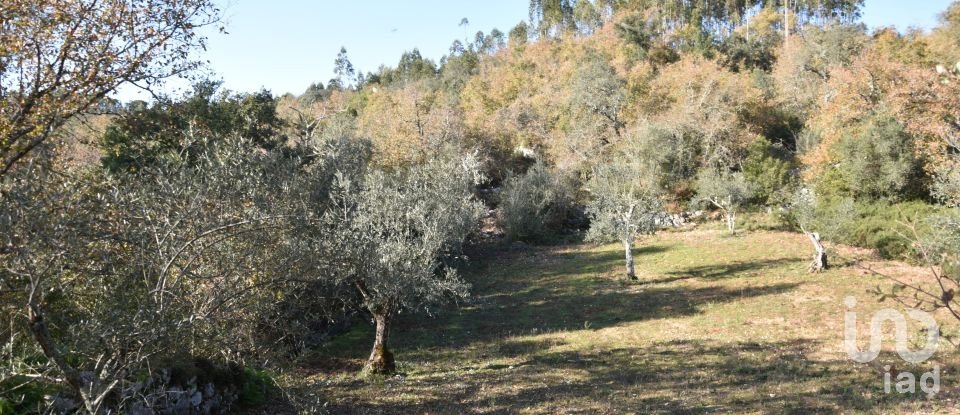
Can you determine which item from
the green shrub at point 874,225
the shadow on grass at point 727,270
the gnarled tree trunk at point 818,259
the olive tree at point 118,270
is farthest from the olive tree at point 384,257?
the green shrub at point 874,225

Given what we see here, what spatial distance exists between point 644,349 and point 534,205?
21256 millimetres

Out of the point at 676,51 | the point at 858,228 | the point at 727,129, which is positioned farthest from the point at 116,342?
the point at 676,51

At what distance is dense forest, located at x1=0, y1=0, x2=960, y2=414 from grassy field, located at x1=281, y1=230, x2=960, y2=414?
1236 millimetres

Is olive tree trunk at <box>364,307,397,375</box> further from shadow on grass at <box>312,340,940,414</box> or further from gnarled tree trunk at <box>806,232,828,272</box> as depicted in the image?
gnarled tree trunk at <box>806,232,828,272</box>

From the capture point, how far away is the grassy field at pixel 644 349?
33.9 feet

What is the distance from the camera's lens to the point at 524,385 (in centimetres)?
1201

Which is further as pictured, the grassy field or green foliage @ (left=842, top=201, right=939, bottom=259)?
green foliage @ (left=842, top=201, right=939, bottom=259)

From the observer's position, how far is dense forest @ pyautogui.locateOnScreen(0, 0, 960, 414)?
572 cm

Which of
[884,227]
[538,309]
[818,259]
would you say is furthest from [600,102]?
[538,309]

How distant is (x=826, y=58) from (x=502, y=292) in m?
41.5

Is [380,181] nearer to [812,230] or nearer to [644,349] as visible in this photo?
[644,349]

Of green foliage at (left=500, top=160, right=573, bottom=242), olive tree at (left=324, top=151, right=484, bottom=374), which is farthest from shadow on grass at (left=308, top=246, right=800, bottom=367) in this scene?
green foliage at (left=500, top=160, right=573, bottom=242)

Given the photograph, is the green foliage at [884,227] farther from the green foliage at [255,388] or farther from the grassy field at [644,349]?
the green foliage at [255,388]

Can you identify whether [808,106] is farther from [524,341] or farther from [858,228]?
[524,341]
